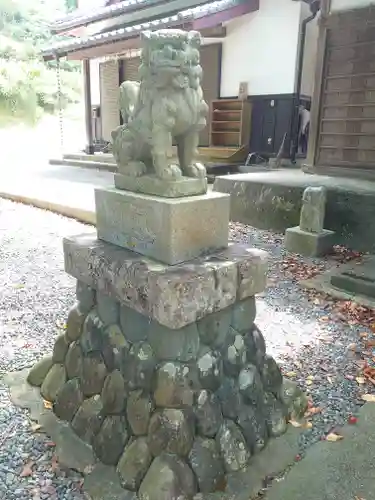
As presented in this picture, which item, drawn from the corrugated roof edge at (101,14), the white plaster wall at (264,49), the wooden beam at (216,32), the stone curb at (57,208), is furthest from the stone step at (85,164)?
the corrugated roof edge at (101,14)

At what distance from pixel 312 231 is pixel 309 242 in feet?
0.55

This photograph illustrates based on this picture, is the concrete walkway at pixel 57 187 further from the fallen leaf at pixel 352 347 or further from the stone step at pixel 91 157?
the fallen leaf at pixel 352 347

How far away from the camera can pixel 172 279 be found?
1903mm

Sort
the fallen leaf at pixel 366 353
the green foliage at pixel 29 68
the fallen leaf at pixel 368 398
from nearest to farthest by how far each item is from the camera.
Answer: the fallen leaf at pixel 368 398, the fallen leaf at pixel 366 353, the green foliage at pixel 29 68

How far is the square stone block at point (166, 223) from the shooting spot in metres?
2.04

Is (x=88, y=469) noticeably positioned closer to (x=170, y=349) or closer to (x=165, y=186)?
(x=170, y=349)

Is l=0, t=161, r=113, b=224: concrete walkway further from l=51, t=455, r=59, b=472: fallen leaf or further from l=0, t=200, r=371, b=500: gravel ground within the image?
l=51, t=455, r=59, b=472: fallen leaf

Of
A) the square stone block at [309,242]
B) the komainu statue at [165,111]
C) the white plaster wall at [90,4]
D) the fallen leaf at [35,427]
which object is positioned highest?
the white plaster wall at [90,4]

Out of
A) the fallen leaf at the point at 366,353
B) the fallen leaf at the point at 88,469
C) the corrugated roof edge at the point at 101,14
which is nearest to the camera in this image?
the fallen leaf at the point at 88,469

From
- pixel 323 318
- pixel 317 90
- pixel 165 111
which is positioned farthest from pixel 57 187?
pixel 165 111

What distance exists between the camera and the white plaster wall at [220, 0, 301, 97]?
10.3 m

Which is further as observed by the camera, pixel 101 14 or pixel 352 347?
pixel 101 14

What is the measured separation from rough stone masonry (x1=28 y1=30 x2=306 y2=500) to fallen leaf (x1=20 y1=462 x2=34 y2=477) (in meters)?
0.29

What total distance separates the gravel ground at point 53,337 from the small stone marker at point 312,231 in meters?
0.26
